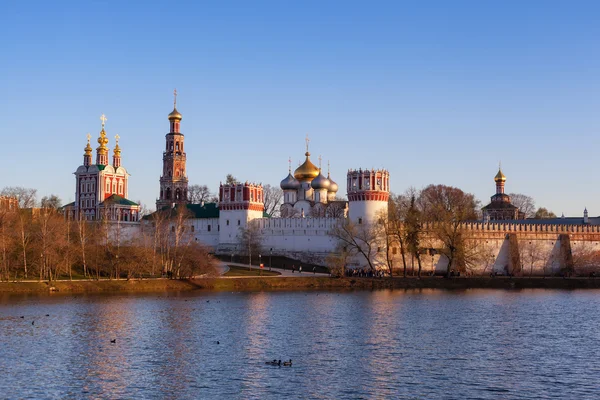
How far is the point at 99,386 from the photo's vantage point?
2477 centimetres

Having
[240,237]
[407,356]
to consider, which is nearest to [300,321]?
[407,356]

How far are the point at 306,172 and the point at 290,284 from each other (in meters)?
28.6

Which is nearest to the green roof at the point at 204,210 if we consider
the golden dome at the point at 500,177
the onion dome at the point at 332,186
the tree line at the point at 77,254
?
the onion dome at the point at 332,186

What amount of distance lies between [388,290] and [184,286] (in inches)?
609

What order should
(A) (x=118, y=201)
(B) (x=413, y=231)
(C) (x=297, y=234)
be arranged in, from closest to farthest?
(B) (x=413, y=231), (C) (x=297, y=234), (A) (x=118, y=201)

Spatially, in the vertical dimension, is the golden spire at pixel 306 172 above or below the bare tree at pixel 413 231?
above

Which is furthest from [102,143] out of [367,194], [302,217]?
[367,194]

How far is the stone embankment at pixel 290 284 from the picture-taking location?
53.8 meters

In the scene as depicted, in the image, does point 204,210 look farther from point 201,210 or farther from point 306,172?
point 306,172

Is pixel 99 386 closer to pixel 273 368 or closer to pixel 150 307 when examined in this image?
pixel 273 368

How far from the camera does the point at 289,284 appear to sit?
208 feet

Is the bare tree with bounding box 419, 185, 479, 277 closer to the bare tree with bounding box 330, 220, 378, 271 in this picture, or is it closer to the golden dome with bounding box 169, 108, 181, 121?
the bare tree with bounding box 330, 220, 378, 271

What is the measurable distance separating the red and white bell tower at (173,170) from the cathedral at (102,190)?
393 cm

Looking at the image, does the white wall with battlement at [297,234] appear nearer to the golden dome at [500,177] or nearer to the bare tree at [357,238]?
the bare tree at [357,238]
